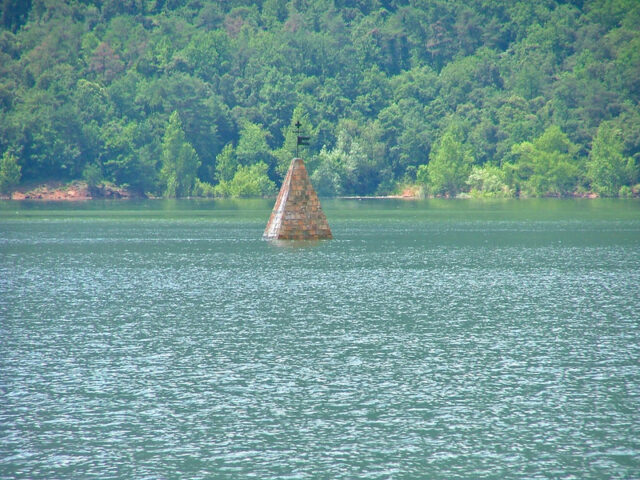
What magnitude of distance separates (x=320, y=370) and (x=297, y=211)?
46.2 meters

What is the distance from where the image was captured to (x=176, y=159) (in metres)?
189

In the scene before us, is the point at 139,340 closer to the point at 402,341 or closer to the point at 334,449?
the point at 402,341

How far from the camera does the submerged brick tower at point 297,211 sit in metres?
71.7

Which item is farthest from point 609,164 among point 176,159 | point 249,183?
point 176,159

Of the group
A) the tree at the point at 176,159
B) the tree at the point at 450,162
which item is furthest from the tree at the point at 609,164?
the tree at the point at 176,159

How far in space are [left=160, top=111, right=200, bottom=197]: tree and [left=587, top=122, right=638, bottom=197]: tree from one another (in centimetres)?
7471

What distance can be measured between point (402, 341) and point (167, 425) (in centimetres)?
1174

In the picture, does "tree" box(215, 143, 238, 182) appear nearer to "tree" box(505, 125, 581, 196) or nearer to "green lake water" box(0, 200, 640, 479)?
"tree" box(505, 125, 581, 196)

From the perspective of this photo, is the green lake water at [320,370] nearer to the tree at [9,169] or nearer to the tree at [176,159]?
the tree at [9,169]

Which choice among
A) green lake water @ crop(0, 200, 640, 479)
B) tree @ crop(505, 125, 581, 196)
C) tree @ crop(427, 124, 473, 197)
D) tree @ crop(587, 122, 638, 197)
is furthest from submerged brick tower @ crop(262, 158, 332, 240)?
tree @ crop(427, 124, 473, 197)

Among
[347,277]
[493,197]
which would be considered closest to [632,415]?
[347,277]

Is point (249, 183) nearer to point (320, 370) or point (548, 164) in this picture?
point (548, 164)

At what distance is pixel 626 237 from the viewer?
268 feet

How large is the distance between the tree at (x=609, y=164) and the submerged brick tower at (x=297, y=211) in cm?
11793
